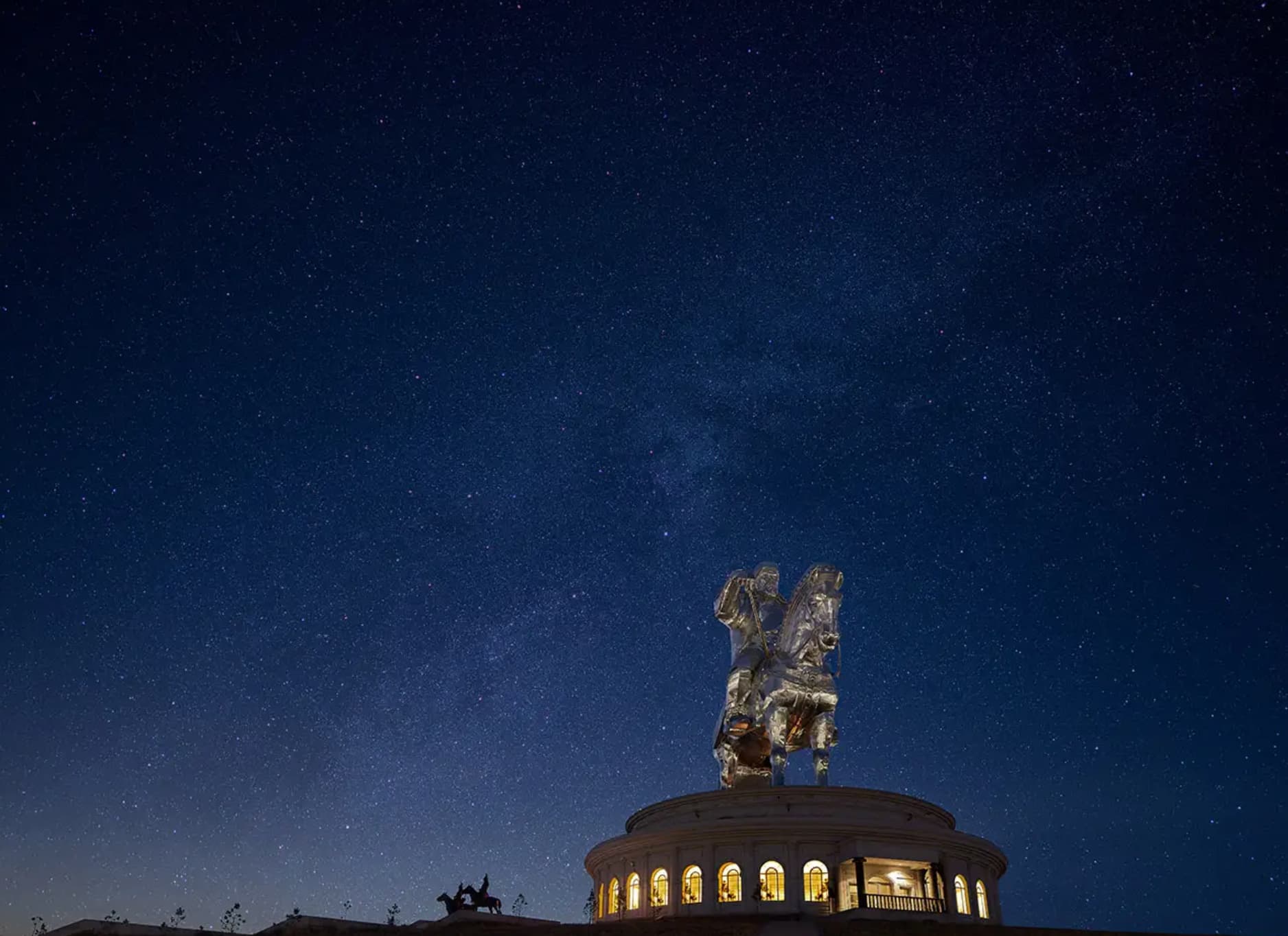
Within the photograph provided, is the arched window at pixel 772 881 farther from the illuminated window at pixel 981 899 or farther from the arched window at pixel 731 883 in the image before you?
the illuminated window at pixel 981 899

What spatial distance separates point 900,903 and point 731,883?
5.54 metres

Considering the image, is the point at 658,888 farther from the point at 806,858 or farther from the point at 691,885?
the point at 806,858

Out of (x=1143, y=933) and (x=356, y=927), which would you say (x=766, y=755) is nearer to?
(x=1143, y=933)

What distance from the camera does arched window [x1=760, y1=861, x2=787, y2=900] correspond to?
34094 mm

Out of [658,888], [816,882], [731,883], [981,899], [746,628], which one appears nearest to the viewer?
[816,882]

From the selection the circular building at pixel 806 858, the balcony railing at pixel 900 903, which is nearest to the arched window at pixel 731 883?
the circular building at pixel 806 858

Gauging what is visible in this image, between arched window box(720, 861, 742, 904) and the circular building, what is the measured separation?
0.11ft

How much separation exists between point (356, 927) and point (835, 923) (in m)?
13.1

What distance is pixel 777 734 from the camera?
39.6 metres

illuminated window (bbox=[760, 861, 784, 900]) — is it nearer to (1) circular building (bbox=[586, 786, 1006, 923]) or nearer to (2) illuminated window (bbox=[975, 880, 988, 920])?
(1) circular building (bbox=[586, 786, 1006, 923])

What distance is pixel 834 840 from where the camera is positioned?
3434 cm

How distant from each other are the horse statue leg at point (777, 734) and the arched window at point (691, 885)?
17.6 feet

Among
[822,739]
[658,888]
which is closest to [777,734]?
[822,739]

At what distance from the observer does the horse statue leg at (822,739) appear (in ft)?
128
